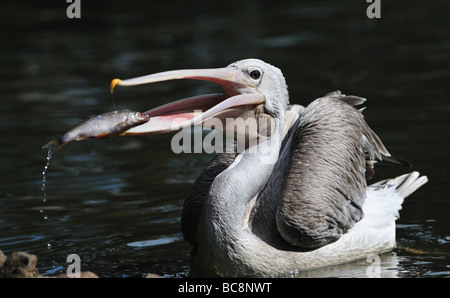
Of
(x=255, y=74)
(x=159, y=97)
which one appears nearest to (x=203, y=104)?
(x=255, y=74)

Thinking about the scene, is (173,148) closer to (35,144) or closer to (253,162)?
(35,144)

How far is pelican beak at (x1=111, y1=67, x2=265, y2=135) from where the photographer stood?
17.4 feet

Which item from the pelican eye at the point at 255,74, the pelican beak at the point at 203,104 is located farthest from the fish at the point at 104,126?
the pelican eye at the point at 255,74

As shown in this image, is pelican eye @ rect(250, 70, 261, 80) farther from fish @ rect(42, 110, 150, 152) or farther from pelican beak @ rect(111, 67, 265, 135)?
fish @ rect(42, 110, 150, 152)

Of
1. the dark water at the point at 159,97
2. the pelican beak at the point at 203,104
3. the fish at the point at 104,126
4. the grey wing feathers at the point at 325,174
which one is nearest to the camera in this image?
the fish at the point at 104,126

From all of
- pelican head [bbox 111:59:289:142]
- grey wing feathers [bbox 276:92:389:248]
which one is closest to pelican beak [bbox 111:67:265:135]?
pelican head [bbox 111:59:289:142]

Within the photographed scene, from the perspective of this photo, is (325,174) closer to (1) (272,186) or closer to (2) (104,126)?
(1) (272,186)

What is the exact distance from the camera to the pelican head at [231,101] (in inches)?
211

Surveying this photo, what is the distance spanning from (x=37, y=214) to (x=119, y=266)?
1497 mm

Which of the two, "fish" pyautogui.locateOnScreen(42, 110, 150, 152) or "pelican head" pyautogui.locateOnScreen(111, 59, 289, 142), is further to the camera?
"pelican head" pyautogui.locateOnScreen(111, 59, 289, 142)

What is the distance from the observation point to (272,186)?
5.94 m

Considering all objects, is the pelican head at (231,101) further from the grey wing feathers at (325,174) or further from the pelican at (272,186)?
the grey wing feathers at (325,174)

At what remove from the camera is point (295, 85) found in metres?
11.5

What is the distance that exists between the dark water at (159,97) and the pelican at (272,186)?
0.31 meters
